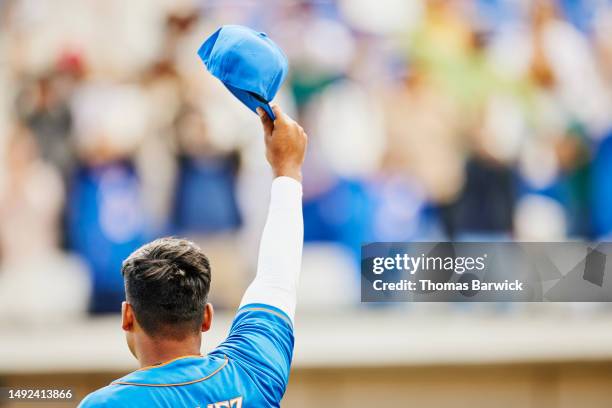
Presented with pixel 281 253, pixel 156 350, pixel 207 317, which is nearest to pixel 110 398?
pixel 156 350

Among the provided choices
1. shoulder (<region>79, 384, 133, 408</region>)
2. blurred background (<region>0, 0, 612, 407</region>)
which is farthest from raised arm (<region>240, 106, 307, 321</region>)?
blurred background (<region>0, 0, 612, 407</region>)

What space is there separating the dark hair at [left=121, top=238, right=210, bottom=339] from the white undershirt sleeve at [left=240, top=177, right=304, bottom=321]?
0.50ft

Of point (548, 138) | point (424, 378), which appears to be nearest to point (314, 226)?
point (424, 378)

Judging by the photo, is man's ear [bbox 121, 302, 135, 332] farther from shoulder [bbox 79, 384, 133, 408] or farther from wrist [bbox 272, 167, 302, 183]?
wrist [bbox 272, 167, 302, 183]

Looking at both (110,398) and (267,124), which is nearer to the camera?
(110,398)

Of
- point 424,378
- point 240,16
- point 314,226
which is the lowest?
point 424,378

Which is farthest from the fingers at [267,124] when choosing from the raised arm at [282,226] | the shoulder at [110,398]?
the shoulder at [110,398]

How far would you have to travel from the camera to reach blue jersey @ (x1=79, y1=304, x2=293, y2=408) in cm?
161

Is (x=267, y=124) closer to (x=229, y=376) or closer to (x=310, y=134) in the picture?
(x=229, y=376)

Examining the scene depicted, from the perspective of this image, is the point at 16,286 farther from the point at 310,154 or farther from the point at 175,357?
the point at 175,357

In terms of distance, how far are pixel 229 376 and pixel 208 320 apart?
122mm

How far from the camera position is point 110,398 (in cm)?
157

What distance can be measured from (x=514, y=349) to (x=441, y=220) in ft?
3.03

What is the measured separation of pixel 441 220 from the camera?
228 inches
